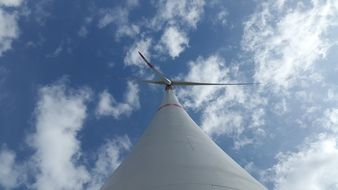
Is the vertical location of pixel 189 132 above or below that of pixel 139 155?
above

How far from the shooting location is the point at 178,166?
588 inches

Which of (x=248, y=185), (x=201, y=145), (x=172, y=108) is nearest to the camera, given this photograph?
(x=248, y=185)

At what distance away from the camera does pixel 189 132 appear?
18953mm

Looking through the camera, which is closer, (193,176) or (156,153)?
(193,176)

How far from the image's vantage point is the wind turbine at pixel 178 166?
13815 mm

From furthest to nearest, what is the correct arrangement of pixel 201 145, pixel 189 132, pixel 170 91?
pixel 170 91
pixel 189 132
pixel 201 145

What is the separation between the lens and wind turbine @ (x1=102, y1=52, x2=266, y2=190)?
13815mm

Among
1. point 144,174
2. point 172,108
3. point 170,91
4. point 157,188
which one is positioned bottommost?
point 157,188

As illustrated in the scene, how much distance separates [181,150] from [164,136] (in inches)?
80.6

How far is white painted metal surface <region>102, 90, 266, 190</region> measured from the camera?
13805 millimetres

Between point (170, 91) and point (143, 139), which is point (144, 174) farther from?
point (170, 91)

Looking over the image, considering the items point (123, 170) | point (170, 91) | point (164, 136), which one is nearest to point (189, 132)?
point (164, 136)

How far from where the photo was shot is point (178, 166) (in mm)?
14945

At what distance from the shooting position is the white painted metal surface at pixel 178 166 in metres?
13.8
